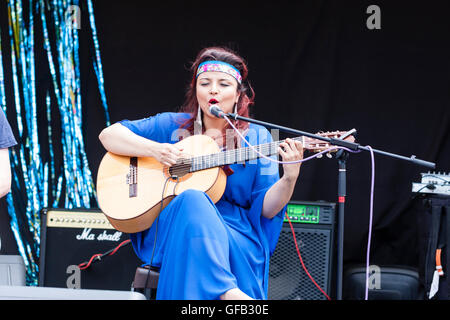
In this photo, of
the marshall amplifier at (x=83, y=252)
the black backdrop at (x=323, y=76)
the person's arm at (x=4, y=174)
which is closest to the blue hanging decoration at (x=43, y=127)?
the black backdrop at (x=323, y=76)

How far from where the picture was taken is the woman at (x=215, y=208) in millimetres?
1885

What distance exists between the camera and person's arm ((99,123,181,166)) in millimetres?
2398

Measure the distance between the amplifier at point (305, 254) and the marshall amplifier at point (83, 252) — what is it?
78 centimetres

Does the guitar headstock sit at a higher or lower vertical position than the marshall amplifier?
higher

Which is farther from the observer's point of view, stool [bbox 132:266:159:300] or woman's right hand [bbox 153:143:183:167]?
woman's right hand [bbox 153:143:183:167]

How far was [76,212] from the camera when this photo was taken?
298 cm

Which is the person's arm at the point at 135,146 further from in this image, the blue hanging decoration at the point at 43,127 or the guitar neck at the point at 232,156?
the blue hanging decoration at the point at 43,127

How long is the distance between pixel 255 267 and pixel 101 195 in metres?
0.78

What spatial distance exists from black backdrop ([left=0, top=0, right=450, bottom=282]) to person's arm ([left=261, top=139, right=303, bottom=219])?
117cm

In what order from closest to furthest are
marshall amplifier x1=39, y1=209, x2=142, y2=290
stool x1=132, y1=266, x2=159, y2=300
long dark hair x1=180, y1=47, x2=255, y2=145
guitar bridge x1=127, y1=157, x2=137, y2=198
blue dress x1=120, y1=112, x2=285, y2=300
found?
blue dress x1=120, y1=112, x2=285, y2=300 < stool x1=132, y1=266, x2=159, y2=300 < guitar bridge x1=127, y1=157, x2=137, y2=198 < long dark hair x1=180, y1=47, x2=255, y2=145 < marshall amplifier x1=39, y1=209, x2=142, y2=290

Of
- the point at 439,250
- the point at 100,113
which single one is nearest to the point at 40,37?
the point at 100,113

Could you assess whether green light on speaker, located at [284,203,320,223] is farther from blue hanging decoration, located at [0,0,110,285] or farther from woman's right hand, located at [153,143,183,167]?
blue hanging decoration, located at [0,0,110,285]

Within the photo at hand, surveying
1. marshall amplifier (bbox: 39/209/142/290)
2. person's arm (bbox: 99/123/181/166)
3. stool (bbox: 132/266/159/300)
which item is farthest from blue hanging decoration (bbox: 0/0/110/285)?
stool (bbox: 132/266/159/300)

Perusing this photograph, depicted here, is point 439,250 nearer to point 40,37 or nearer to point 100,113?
point 100,113
